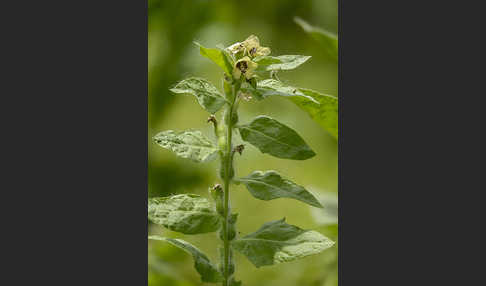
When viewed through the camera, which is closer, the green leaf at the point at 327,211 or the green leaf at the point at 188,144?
the green leaf at the point at 188,144

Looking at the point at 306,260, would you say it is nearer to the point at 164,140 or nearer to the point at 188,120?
the point at 188,120

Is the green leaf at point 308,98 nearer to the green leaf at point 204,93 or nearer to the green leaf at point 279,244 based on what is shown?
the green leaf at point 204,93

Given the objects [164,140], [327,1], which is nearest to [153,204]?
[164,140]

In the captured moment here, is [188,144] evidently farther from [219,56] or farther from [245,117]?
[245,117]

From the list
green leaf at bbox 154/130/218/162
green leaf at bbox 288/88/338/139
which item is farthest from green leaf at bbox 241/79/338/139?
green leaf at bbox 154/130/218/162

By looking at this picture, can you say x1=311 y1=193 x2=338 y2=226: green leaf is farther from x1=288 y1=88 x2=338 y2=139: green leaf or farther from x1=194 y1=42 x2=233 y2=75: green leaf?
x1=194 y1=42 x2=233 y2=75: green leaf

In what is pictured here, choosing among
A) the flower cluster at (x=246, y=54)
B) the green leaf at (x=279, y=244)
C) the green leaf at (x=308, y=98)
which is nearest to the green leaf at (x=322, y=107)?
the green leaf at (x=308, y=98)
